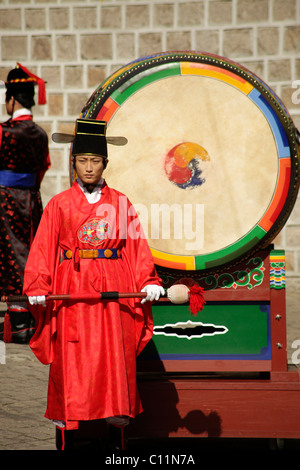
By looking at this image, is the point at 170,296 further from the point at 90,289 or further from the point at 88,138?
the point at 88,138

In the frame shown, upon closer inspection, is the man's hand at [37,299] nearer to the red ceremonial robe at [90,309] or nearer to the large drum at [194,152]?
the red ceremonial robe at [90,309]

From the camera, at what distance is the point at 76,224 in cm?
308

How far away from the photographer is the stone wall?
6949 millimetres

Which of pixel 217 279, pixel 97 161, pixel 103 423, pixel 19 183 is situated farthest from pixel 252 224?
pixel 19 183

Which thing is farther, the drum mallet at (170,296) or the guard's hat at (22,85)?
the guard's hat at (22,85)

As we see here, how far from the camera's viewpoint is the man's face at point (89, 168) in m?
3.10

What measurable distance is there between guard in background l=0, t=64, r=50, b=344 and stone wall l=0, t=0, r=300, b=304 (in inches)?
78.1

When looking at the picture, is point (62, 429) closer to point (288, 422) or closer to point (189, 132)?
point (288, 422)

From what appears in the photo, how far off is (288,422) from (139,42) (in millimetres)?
4487

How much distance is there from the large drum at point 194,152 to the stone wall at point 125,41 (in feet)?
11.9

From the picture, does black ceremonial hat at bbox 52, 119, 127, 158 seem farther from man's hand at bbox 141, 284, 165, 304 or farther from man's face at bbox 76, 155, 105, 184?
man's hand at bbox 141, 284, 165, 304

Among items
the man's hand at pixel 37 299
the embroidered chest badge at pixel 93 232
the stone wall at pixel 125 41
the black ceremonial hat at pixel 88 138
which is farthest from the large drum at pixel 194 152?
the stone wall at pixel 125 41

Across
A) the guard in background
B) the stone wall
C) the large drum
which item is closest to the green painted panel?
the large drum

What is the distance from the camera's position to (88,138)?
311 cm
